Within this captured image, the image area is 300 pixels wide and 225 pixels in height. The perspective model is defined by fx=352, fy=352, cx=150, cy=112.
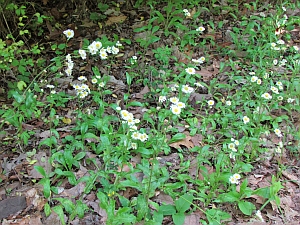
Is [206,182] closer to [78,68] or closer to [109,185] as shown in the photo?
[109,185]

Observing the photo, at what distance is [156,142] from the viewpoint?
246cm

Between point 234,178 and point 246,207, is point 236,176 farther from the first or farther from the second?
point 246,207

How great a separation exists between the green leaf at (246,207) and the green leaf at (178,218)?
36 cm

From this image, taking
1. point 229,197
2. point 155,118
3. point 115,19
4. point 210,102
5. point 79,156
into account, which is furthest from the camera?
point 115,19

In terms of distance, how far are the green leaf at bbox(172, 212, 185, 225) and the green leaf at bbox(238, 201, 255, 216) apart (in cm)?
36

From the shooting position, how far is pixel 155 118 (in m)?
2.77

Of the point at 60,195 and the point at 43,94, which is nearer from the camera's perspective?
the point at 60,195

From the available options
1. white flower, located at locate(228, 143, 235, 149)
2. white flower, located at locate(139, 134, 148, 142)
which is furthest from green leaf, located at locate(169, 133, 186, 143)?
white flower, located at locate(228, 143, 235, 149)

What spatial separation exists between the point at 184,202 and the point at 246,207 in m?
0.38

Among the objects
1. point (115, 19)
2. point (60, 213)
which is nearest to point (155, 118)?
point (60, 213)

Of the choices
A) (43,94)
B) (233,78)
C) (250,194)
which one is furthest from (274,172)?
(43,94)

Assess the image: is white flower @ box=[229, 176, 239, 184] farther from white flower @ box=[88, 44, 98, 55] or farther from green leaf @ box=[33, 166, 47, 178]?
white flower @ box=[88, 44, 98, 55]

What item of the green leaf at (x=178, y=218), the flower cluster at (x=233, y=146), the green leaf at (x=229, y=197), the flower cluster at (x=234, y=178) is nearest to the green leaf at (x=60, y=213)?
the green leaf at (x=178, y=218)

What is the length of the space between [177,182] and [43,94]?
1517 mm
